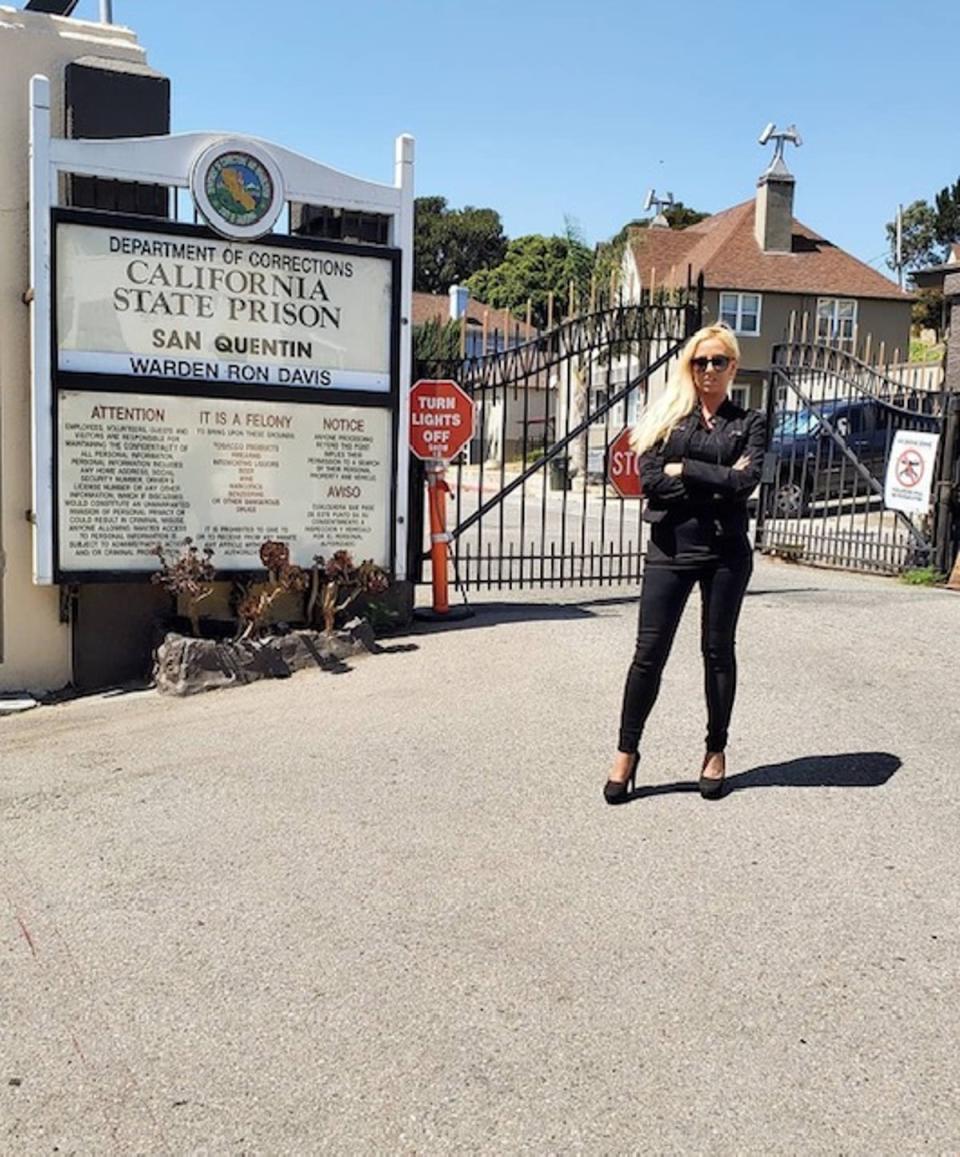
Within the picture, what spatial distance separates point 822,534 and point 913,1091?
10608mm

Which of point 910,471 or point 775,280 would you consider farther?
point 775,280

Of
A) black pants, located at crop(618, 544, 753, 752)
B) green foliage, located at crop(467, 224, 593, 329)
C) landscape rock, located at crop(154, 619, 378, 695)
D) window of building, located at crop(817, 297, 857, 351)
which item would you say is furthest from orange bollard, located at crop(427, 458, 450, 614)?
green foliage, located at crop(467, 224, 593, 329)

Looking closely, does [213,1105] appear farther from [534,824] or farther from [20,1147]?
[534,824]

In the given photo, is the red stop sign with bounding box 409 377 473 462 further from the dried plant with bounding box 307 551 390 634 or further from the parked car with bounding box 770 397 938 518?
the parked car with bounding box 770 397 938 518

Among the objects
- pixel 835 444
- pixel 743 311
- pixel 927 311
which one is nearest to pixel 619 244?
pixel 743 311

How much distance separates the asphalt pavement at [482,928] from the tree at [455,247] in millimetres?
75289

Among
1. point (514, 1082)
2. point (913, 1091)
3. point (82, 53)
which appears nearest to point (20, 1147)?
point (514, 1082)

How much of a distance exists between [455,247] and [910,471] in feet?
234

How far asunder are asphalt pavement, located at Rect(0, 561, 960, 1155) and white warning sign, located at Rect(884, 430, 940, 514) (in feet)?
16.3

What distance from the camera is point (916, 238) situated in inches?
2756

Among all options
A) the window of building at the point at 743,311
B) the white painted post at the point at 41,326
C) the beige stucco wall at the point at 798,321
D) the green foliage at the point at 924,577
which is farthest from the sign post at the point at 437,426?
the window of building at the point at 743,311

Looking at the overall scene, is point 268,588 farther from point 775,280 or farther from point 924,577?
point 775,280

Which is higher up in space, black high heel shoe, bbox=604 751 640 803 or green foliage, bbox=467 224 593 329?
green foliage, bbox=467 224 593 329

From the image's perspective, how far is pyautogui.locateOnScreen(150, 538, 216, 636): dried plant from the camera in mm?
7734
